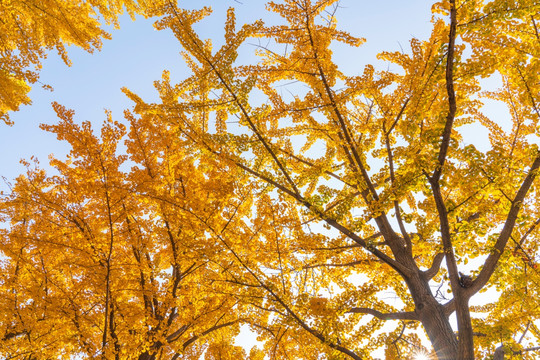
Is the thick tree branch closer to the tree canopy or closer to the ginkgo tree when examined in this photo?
the tree canopy

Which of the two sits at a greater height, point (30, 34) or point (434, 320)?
point (30, 34)

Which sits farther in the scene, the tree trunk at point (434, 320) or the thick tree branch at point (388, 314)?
the thick tree branch at point (388, 314)

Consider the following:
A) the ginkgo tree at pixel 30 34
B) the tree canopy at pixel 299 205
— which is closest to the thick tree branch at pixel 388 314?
the tree canopy at pixel 299 205

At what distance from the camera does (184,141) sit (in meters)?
3.42

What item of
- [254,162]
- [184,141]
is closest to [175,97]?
[184,141]

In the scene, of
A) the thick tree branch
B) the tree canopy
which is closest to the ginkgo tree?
the tree canopy

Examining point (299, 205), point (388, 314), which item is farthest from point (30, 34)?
point (388, 314)

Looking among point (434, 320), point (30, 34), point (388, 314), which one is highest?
point (30, 34)

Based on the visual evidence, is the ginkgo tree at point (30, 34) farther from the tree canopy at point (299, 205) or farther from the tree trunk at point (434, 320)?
the tree trunk at point (434, 320)

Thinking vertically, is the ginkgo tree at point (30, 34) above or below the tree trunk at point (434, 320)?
above

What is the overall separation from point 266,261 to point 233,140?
67.8 inches

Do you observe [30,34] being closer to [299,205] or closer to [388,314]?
[299,205]

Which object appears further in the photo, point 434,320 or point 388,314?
point 388,314

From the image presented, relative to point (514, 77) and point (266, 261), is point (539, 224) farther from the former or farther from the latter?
point (266, 261)
